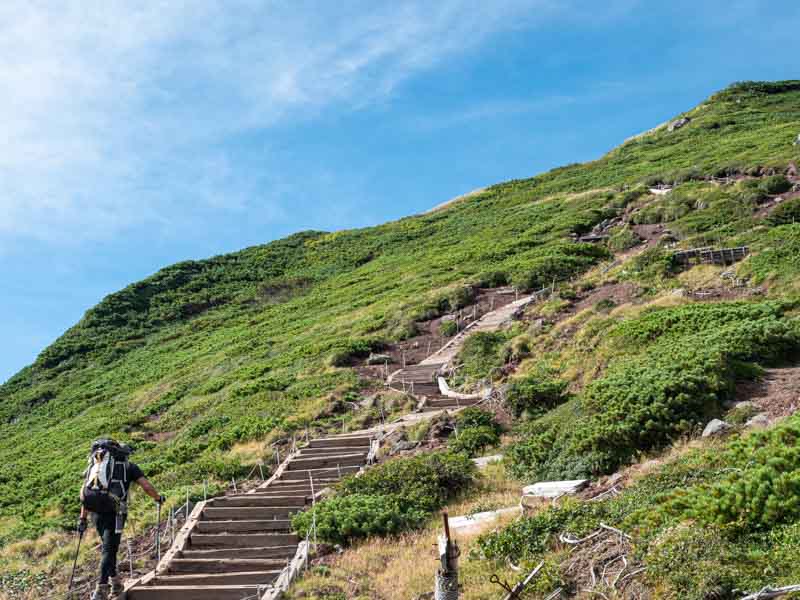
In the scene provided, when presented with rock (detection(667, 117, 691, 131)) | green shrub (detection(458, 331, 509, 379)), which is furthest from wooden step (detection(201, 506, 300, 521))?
rock (detection(667, 117, 691, 131))

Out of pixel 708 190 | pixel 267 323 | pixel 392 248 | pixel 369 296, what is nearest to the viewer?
pixel 708 190

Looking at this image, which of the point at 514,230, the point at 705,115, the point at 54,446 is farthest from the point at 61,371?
the point at 705,115

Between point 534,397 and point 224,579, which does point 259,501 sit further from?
point 534,397

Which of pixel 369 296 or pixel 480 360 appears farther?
pixel 369 296

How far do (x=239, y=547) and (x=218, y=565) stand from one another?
669 millimetres

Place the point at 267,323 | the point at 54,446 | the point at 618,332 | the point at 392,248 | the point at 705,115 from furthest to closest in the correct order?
the point at 705,115, the point at 392,248, the point at 267,323, the point at 54,446, the point at 618,332

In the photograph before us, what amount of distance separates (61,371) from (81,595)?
1701 inches

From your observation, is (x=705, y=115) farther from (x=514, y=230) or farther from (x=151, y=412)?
(x=151, y=412)

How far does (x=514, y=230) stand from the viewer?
47562mm

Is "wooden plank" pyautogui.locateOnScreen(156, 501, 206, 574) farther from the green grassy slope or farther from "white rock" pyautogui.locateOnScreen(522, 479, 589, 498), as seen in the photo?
"white rock" pyautogui.locateOnScreen(522, 479, 589, 498)

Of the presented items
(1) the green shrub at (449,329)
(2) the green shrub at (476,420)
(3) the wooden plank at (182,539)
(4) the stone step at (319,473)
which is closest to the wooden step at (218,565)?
(3) the wooden plank at (182,539)

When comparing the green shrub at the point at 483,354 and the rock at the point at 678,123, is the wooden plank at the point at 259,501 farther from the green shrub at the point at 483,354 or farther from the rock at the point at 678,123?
the rock at the point at 678,123

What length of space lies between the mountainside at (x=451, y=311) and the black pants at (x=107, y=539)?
677cm

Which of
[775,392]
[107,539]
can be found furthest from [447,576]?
[775,392]
